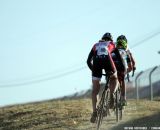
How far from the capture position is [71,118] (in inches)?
833

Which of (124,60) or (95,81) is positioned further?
(124,60)

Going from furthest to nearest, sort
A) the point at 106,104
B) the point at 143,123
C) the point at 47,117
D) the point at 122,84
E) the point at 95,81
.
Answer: the point at 47,117
the point at 122,84
the point at 106,104
the point at 143,123
the point at 95,81

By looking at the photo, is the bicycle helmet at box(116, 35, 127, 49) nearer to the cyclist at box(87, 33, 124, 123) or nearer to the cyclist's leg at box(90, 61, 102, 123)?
the cyclist at box(87, 33, 124, 123)

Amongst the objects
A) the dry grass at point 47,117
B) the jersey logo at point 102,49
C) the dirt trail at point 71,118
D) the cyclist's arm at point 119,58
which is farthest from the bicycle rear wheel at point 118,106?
the jersey logo at point 102,49

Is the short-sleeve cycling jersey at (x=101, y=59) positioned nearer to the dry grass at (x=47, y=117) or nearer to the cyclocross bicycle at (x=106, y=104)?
the cyclocross bicycle at (x=106, y=104)

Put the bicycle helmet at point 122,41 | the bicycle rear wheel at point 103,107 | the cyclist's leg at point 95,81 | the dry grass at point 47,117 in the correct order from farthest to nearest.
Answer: the dry grass at point 47,117 → the bicycle helmet at point 122,41 → the bicycle rear wheel at point 103,107 → the cyclist's leg at point 95,81

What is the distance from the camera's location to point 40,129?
19.9 m

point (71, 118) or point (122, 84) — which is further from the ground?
point (122, 84)

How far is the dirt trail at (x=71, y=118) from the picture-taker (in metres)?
18.4

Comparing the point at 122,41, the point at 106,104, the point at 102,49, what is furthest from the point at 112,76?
the point at 122,41

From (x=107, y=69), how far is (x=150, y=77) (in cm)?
1303

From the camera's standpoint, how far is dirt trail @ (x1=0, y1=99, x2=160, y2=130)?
18.4m

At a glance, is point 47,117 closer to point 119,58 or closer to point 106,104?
point 106,104

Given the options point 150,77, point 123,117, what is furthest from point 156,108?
point 150,77
